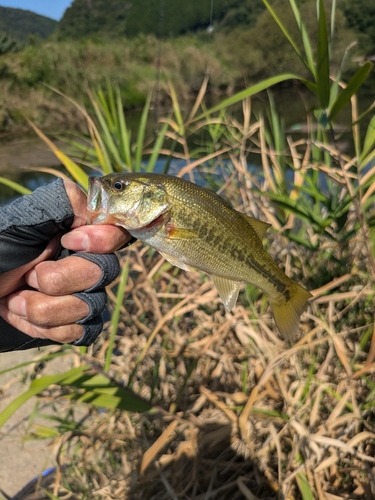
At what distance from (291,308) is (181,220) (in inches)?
20.5

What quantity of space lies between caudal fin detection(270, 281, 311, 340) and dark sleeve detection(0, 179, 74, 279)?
0.77 metres

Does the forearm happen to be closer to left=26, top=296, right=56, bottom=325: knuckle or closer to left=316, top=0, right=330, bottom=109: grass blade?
left=26, top=296, right=56, bottom=325: knuckle

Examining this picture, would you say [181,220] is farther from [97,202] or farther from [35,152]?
[35,152]

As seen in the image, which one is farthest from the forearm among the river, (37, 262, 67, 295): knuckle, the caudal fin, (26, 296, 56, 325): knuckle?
the river

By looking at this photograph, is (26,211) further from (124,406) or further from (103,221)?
(124,406)

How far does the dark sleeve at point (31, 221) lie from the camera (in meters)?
1.23

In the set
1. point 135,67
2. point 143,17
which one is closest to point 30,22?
point 143,17

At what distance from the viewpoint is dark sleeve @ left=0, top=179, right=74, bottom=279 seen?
4.05 ft

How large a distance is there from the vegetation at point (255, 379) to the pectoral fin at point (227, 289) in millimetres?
593

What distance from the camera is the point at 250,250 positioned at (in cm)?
143

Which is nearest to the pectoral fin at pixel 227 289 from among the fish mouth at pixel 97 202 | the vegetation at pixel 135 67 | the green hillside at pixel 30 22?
the fish mouth at pixel 97 202

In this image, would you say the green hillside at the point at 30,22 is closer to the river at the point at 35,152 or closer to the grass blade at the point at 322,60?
the river at the point at 35,152

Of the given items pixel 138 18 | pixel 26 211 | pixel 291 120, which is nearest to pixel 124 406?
pixel 26 211

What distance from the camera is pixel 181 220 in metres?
1.36
